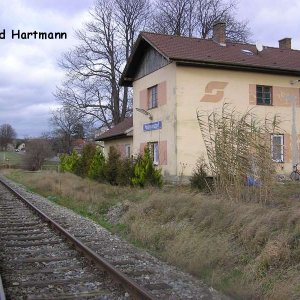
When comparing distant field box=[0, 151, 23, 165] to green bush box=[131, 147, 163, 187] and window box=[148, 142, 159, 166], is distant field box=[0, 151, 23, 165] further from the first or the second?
green bush box=[131, 147, 163, 187]

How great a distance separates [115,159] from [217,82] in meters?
6.49

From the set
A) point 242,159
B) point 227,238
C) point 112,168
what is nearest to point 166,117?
point 112,168

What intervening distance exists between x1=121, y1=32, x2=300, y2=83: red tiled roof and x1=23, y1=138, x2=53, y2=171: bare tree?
30143 mm

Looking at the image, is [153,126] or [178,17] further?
[178,17]

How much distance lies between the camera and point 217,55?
24.1 meters

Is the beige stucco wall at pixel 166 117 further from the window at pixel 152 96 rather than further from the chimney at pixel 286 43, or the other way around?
the chimney at pixel 286 43

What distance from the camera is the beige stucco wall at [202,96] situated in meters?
23.0

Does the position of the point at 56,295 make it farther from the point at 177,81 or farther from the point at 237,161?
the point at 177,81

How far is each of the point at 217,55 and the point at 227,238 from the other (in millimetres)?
17405

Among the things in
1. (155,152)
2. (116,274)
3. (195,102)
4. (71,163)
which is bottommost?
(116,274)

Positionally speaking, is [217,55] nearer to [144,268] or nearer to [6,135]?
[144,268]

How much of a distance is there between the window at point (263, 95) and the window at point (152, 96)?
18.0ft

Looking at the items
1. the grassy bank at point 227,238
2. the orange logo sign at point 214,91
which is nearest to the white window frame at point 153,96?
the orange logo sign at point 214,91

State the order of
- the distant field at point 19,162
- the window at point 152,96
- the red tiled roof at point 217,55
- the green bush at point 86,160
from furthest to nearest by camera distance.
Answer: the distant field at point 19,162 < the green bush at point 86,160 < the window at point 152,96 < the red tiled roof at point 217,55
